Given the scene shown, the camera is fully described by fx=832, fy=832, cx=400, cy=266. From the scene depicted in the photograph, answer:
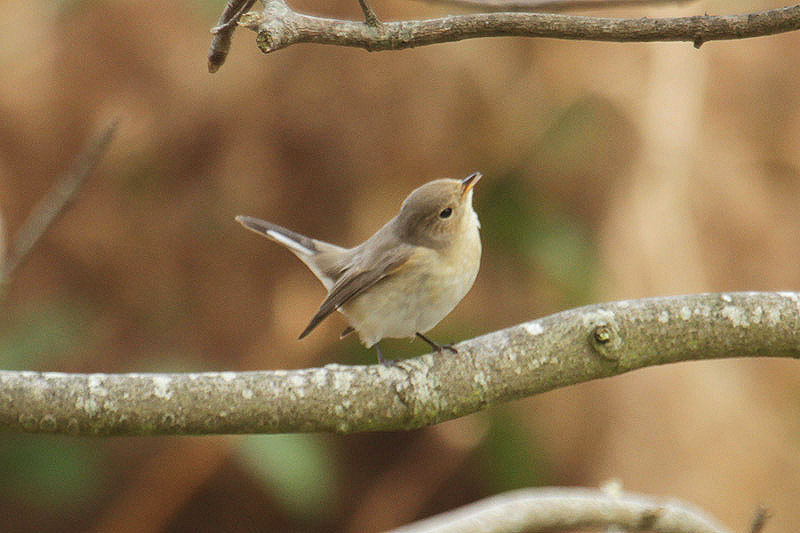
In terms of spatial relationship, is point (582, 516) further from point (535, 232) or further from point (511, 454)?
point (535, 232)

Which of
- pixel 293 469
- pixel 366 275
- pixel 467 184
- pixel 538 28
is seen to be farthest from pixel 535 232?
pixel 538 28

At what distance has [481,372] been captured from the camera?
2223 mm

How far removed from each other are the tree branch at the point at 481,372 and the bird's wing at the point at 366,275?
944mm

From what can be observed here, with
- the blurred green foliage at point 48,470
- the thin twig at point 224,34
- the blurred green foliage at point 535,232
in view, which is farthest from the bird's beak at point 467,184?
the blurred green foliage at point 48,470

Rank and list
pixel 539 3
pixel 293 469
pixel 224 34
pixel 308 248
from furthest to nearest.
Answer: pixel 293 469 → pixel 308 248 → pixel 539 3 → pixel 224 34

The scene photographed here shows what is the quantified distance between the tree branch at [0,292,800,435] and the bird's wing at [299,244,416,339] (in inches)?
37.2

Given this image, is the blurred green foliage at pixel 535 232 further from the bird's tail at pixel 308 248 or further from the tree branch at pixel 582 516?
the tree branch at pixel 582 516

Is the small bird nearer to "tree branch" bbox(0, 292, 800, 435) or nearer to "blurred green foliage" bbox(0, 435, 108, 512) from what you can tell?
"tree branch" bbox(0, 292, 800, 435)

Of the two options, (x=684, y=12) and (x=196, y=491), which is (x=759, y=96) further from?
(x=196, y=491)

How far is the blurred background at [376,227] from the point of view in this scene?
17.7 feet

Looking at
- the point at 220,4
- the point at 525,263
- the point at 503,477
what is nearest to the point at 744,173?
the point at 525,263

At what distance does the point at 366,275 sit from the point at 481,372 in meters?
1.16

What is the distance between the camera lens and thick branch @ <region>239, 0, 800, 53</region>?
1712mm

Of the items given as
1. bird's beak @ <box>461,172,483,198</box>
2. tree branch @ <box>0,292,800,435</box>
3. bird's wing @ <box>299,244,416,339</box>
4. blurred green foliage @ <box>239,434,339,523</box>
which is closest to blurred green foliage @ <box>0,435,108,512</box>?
blurred green foliage @ <box>239,434,339,523</box>
